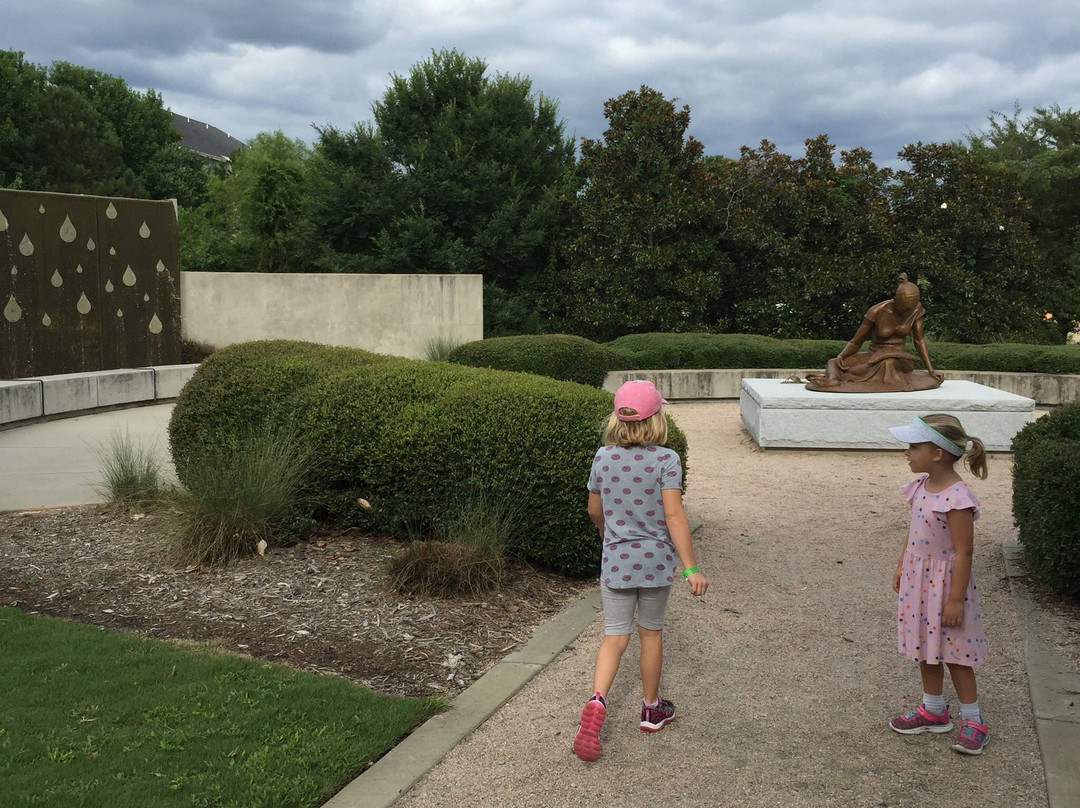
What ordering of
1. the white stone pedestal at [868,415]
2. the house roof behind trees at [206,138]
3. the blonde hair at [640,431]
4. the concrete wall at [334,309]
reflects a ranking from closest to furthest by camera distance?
the blonde hair at [640,431], the white stone pedestal at [868,415], the concrete wall at [334,309], the house roof behind trees at [206,138]

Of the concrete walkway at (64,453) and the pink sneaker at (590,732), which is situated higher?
the pink sneaker at (590,732)

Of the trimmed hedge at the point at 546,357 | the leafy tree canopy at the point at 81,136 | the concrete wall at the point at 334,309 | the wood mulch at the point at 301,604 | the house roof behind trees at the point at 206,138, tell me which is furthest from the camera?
the house roof behind trees at the point at 206,138

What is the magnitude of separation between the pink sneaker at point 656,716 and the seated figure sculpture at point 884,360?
8.11 metres

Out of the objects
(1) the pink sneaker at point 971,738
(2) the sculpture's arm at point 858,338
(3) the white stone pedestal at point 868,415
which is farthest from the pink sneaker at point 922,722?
(2) the sculpture's arm at point 858,338

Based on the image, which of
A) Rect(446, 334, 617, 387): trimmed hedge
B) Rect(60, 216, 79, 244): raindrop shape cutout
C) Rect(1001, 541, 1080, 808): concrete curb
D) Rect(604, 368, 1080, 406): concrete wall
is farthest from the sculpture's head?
Rect(60, 216, 79, 244): raindrop shape cutout

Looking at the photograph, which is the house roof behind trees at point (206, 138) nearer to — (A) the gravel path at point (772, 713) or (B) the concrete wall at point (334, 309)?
(B) the concrete wall at point (334, 309)

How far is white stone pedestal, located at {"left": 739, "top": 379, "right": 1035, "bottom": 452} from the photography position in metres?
11.0

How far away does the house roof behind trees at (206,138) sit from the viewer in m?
69.8

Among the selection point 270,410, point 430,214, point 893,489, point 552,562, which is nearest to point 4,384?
point 270,410

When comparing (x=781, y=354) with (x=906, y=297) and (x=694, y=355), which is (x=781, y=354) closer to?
(x=694, y=355)

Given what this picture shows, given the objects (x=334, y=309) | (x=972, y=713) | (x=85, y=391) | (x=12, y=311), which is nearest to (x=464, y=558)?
(x=972, y=713)

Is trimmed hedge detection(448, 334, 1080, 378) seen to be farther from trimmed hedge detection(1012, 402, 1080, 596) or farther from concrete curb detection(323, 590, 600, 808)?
concrete curb detection(323, 590, 600, 808)

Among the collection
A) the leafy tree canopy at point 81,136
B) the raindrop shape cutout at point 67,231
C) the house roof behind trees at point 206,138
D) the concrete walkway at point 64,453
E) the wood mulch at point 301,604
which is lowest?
the concrete walkway at point 64,453

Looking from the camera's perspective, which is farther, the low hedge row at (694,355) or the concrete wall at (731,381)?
the concrete wall at (731,381)
